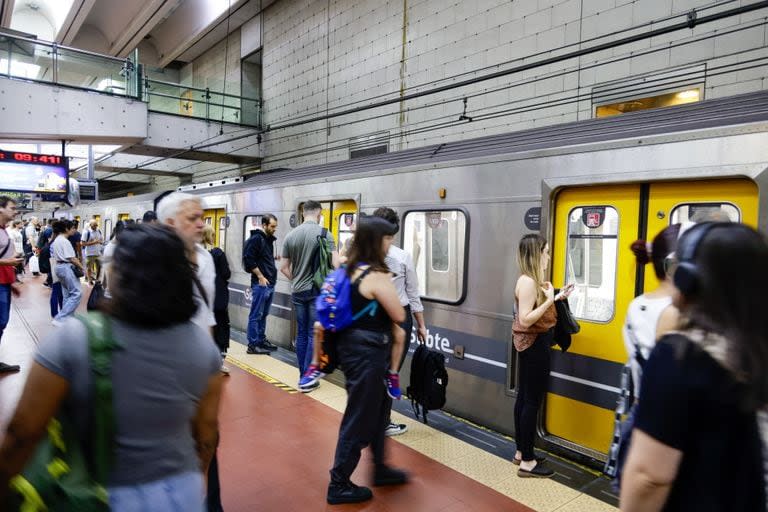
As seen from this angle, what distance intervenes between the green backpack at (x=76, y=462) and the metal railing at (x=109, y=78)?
38.8 ft

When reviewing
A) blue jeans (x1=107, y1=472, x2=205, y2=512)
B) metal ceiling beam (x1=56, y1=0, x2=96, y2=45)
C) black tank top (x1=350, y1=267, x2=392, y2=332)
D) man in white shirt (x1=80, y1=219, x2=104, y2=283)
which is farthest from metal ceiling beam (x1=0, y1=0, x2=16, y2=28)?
blue jeans (x1=107, y1=472, x2=205, y2=512)

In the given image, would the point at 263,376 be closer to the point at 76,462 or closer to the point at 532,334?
the point at 532,334

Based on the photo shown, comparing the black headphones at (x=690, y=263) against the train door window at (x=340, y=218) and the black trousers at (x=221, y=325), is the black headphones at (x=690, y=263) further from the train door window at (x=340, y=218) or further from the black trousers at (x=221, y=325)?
the train door window at (x=340, y=218)

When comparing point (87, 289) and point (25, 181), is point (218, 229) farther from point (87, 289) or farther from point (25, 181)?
point (87, 289)

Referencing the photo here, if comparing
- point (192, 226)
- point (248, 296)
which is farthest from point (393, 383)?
point (248, 296)

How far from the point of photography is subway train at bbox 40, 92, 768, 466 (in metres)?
3.32

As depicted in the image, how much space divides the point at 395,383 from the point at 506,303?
145 centimetres

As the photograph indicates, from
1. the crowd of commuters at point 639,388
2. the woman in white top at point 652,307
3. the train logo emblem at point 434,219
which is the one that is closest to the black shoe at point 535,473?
the woman in white top at point 652,307

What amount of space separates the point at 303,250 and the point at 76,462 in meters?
4.11

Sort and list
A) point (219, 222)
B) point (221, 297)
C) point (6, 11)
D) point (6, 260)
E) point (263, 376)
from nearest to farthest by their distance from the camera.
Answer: point (221, 297) → point (6, 260) → point (263, 376) → point (219, 222) → point (6, 11)

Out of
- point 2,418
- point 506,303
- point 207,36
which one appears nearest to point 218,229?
point 2,418

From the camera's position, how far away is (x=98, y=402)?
1.29m

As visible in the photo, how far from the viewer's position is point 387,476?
11.7 feet

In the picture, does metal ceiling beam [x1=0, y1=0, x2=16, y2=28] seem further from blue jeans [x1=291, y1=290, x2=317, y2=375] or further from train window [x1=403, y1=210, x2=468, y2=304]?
train window [x1=403, y1=210, x2=468, y2=304]
